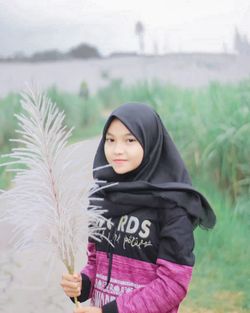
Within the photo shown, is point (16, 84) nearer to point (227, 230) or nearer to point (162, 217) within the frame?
point (227, 230)

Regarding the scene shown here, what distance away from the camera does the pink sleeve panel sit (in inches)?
49.8

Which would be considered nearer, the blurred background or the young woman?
the young woman

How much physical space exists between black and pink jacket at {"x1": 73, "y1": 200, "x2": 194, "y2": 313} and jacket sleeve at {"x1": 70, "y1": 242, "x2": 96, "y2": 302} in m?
0.03

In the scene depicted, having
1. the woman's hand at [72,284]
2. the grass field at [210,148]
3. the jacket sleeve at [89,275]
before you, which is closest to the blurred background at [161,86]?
the grass field at [210,148]

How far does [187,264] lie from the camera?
127 centimetres

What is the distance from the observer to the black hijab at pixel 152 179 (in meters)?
A: 1.31

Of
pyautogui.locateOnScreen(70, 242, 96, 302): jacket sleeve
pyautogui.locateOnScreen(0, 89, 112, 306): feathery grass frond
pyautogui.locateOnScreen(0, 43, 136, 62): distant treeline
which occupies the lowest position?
pyautogui.locateOnScreen(70, 242, 96, 302): jacket sleeve

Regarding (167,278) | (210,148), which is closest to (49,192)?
(167,278)

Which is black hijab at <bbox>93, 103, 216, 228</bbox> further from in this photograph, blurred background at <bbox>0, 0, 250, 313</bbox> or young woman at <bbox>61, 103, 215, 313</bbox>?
blurred background at <bbox>0, 0, 250, 313</bbox>

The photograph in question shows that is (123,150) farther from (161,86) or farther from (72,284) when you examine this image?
(161,86)

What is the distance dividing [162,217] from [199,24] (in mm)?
1333

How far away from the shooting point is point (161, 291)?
127 cm

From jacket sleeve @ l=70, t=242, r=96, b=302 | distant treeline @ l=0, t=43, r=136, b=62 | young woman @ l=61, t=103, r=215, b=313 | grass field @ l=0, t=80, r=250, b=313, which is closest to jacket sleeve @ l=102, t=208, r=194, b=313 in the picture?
young woman @ l=61, t=103, r=215, b=313

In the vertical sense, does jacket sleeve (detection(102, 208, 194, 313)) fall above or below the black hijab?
below
